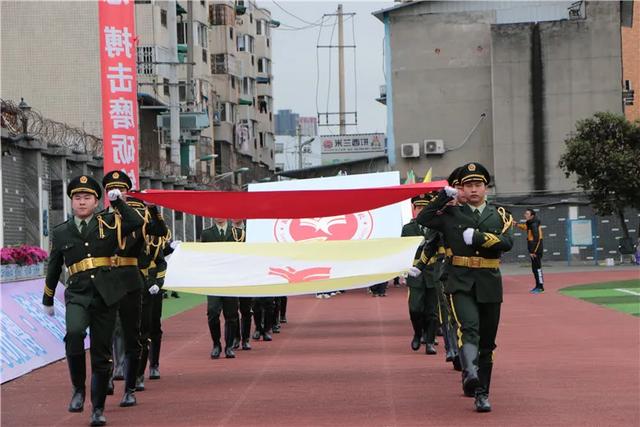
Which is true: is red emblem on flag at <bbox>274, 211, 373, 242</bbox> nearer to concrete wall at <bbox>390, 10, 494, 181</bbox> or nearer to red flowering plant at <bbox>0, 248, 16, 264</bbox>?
red flowering plant at <bbox>0, 248, 16, 264</bbox>

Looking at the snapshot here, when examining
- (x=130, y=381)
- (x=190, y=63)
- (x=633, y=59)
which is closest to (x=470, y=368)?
(x=130, y=381)

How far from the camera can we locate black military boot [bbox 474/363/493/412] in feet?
34.0

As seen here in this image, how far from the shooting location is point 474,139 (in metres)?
57.8

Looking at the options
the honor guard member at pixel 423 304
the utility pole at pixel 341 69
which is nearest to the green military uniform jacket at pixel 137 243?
the honor guard member at pixel 423 304

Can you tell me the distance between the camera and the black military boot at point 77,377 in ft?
34.0

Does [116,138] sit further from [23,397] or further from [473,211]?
[473,211]

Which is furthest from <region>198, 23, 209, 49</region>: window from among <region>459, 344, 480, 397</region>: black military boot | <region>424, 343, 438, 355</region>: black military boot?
<region>459, 344, 480, 397</region>: black military boot

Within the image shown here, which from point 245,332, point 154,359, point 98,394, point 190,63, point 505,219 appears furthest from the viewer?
point 190,63

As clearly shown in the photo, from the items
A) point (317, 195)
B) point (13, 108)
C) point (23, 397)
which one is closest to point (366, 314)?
point (13, 108)

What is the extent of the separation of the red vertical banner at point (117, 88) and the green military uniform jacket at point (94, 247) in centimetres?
1331

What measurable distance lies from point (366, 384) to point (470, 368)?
97.3 inches

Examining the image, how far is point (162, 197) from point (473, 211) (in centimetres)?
350

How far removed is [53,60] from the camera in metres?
50.7

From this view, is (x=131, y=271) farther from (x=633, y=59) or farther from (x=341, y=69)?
(x=341, y=69)
